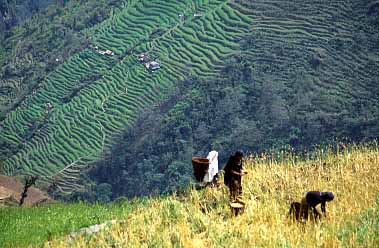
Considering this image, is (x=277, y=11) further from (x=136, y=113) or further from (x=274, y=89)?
(x=136, y=113)

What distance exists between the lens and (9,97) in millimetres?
86000

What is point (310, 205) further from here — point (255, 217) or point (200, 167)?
point (200, 167)

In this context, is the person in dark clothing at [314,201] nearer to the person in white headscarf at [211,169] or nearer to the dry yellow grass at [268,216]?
the dry yellow grass at [268,216]

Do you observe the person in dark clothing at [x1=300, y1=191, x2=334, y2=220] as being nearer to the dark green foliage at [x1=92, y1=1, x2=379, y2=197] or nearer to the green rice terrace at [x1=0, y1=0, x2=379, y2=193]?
the dark green foliage at [x1=92, y1=1, x2=379, y2=197]

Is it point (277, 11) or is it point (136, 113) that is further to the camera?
point (277, 11)

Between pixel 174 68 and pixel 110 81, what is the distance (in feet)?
33.9

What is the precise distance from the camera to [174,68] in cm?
7206

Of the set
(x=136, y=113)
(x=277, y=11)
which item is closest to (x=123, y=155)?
(x=136, y=113)

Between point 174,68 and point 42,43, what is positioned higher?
point 174,68

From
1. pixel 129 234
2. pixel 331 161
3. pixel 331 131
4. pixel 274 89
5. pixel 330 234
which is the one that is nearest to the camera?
pixel 330 234

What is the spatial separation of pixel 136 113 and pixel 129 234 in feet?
202

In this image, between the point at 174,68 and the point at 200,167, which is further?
the point at 174,68

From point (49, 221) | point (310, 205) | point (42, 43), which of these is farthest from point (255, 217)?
point (42, 43)

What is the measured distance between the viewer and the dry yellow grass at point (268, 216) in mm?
4680
